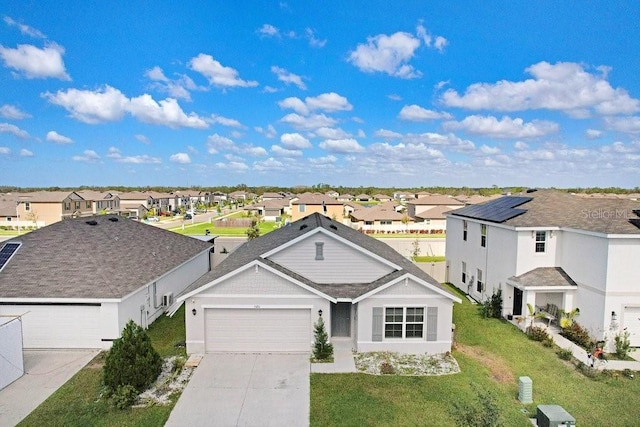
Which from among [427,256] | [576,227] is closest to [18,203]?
[427,256]

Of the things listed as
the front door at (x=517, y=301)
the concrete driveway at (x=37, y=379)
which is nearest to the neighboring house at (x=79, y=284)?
the concrete driveway at (x=37, y=379)

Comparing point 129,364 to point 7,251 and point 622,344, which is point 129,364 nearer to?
point 7,251

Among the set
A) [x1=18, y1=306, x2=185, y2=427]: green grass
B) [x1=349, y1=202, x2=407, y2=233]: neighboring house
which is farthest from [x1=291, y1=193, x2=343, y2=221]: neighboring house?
[x1=18, y1=306, x2=185, y2=427]: green grass

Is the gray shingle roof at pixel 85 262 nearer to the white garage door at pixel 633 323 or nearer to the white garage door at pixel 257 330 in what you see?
the white garage door at pixel 257 330

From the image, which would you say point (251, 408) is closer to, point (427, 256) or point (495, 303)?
point (495, 303)

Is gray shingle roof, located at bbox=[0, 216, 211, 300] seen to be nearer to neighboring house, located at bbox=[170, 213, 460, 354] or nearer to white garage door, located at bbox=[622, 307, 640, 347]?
neighboring house, located at bbox=[170, 213, 460, 354]

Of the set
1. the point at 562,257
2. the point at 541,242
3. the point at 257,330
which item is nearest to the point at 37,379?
the point at 257,330
